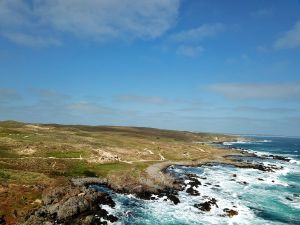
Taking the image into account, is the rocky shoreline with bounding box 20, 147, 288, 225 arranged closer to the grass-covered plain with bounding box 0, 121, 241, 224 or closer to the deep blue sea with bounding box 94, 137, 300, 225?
the deep blue sea with bounding box 94, 137, 300, 225

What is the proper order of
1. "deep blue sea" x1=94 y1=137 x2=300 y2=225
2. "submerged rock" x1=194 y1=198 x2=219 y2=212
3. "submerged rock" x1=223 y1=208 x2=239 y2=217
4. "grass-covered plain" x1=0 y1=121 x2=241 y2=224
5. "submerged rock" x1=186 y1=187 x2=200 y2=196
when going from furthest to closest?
1. "submerged rock" x1=186 y1=187 x2=200 y2=196
2. "submerged rock" x1=194 y1=198 x2=219 y2=212
3. "submerged rock" x1=223 y1=208 x2=239 y2=217
4. "grass-covered plain" x1=0 y1=121 x2=241 y2=224
5. "deep blue sea" x1=94 y1=137 x2=300 y2=225

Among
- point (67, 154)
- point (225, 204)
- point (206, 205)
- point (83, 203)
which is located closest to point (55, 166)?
point (67, 154)

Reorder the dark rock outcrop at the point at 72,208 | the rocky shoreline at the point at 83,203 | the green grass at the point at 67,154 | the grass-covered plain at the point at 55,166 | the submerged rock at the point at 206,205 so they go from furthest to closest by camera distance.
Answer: the green grass at the point at 67,154 → the submerged rock at the point at 206,205 → the grass-covered plain at the point at 55,166 → the rocky shoreline at the point at 83,203 → the dark rock outcrop at the point at 72,208

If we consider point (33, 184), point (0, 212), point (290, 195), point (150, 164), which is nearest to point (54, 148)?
point (150, 164)

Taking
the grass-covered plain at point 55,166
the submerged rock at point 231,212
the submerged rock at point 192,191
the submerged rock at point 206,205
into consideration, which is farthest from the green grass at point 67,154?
the submerged rock at point 231,212

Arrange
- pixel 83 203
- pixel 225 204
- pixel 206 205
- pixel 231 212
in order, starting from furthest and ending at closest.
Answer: pixel 225 204, pixel 206 205, pixel 231 212, pixel 83 203

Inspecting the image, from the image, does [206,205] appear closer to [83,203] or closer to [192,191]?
[192,191]

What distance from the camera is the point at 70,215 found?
45594mm

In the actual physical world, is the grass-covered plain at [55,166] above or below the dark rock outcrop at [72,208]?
above

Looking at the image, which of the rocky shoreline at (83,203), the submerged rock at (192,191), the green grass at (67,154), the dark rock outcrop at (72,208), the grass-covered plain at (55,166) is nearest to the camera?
the dark rock outcrop at (72,208)

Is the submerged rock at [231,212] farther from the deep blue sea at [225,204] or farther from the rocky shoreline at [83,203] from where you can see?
the deep blue sea at [225,204]

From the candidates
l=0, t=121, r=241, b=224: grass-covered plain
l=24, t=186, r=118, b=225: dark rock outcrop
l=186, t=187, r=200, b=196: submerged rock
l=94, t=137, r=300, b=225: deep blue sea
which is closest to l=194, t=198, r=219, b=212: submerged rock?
l=94, t=137, r=300, b=225: deep blue sea

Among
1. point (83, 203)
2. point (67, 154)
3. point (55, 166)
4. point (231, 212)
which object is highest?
point (67, 154)

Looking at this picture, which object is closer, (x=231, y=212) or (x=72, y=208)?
(x=72, y=208)
